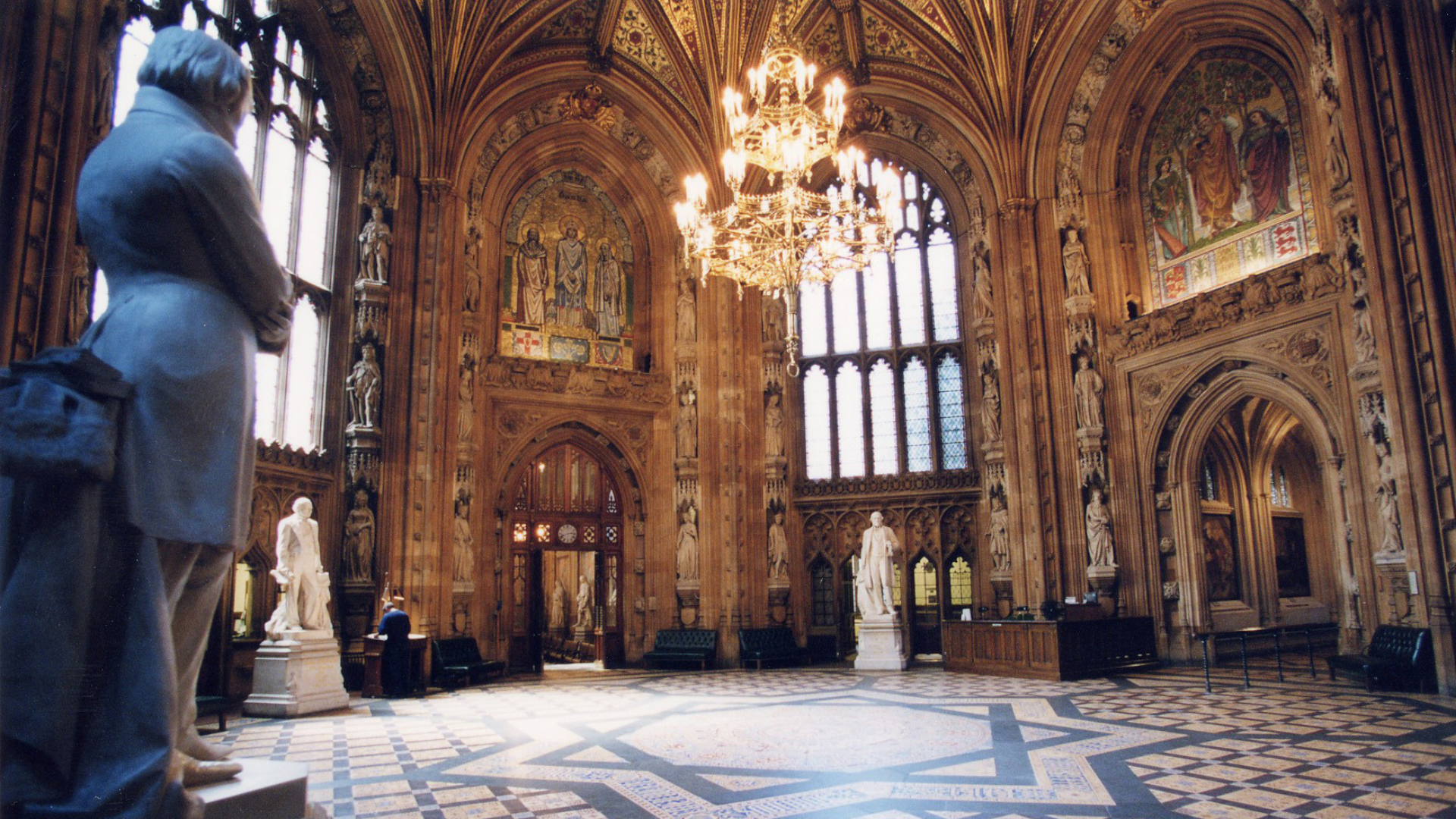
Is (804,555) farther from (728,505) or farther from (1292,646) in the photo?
(1292,646)

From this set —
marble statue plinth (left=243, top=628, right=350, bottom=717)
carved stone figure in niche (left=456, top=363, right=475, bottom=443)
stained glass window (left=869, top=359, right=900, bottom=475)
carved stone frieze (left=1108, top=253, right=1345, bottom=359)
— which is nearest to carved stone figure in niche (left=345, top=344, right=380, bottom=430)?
carved stone figure in niche (left=456, top=363, right=475, bottom=443)

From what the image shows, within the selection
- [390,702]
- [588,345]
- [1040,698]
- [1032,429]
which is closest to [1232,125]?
[1032,429]

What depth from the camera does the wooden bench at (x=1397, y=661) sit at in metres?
11.5

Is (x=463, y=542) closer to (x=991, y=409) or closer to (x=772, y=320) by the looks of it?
(x=772, y=320)

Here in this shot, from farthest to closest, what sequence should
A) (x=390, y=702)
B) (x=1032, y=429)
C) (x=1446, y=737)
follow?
(x=1032, y=429), (x=390, y=702), (x=1446, y=737)

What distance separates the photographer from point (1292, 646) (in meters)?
20.5

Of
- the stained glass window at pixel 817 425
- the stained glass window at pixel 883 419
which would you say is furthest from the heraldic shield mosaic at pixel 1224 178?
the stained glass window at pixel 817 425

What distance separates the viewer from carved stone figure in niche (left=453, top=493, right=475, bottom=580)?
55.0 ft

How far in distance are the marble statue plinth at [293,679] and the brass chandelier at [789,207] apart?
23.6ft

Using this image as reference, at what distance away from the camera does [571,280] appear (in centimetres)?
2036

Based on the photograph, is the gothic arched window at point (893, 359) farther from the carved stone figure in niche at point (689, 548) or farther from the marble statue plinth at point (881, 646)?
the marble statue plinth at point (881, 646)

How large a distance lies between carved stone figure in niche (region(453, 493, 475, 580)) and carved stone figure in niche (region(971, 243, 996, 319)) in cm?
1146

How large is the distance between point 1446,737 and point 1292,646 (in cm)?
1386

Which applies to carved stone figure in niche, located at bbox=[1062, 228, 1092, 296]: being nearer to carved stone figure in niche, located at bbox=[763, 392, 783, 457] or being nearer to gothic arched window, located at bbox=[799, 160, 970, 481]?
gothic arched window, located at bbox=[799, 160, 970, 481]
